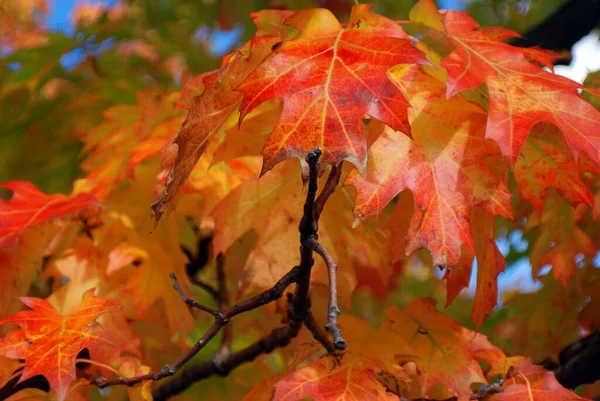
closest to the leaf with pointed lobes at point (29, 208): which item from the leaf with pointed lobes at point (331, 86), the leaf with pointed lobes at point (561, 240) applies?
the leaf with pointed lobes at point (331, 86)

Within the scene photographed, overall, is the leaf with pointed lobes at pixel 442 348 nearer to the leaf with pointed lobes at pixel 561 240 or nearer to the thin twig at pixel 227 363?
the thin twig at pixel 227 363

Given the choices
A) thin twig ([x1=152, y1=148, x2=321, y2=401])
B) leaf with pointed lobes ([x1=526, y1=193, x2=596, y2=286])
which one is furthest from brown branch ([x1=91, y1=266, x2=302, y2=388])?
leaf with pointed lobes ([x1=526, y1=193, x2=596, y2=286])

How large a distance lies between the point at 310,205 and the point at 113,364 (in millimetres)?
434

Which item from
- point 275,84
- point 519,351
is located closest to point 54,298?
point 275,84

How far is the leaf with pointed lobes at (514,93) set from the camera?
81cm

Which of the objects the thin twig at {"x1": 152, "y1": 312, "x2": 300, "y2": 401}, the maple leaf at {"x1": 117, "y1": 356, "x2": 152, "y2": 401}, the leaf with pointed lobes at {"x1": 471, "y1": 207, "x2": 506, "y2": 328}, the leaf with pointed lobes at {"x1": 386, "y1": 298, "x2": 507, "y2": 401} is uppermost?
the leaf with pointed lobes at {"x1": 471, "y1": 207, "x2": 506, "y2": 328}

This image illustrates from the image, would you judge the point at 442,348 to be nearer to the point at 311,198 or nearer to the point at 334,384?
the point at 334,384

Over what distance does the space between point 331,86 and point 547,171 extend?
0.37 meters

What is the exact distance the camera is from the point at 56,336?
2.82 feet

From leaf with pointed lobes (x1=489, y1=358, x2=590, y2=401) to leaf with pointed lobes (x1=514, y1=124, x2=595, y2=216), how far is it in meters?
0.22

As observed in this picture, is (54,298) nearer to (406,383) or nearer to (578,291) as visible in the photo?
(406,383)

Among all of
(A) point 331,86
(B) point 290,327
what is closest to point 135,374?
(B) point 290,327

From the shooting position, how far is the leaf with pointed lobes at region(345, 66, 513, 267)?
2.59 ft

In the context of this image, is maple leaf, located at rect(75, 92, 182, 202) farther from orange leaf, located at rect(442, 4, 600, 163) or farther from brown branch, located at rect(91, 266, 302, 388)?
orange leaf, located at rect(442, 4, 600, 163)
